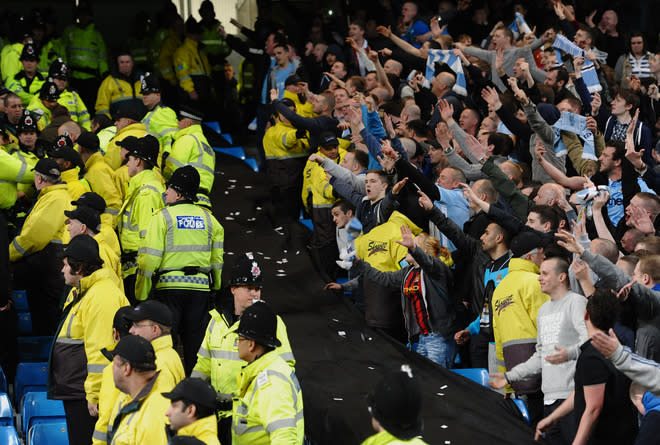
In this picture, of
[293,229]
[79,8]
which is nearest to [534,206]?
[293,229]

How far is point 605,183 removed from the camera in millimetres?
9812

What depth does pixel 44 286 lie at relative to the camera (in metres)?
9.21

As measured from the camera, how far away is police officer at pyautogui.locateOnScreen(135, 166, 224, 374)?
824 cm

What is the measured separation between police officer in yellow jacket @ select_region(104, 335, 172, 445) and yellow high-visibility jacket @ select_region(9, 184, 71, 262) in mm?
3493

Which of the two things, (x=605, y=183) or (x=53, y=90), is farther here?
(x=53, y=90)

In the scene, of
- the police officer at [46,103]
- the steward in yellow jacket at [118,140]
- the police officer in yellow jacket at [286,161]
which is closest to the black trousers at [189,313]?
the steward in yellow jacket at [118,140]

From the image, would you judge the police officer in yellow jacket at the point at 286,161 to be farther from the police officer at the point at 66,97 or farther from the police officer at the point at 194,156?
the police officer at the point at 66,97

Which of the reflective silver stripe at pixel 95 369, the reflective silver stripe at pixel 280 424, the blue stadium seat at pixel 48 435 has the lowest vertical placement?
the blue stadium seat at pixel 48 435

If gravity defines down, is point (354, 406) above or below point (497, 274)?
below

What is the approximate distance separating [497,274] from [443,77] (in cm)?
525

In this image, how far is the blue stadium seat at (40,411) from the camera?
23.6 feet

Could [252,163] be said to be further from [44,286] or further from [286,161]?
[44,286]

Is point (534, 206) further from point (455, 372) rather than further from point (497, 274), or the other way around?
point (455, 372)

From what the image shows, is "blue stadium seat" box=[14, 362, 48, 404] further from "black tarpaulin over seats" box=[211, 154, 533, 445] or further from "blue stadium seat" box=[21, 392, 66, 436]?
"black tarpaulin over seats" box=[211, 154, 533, 445]
